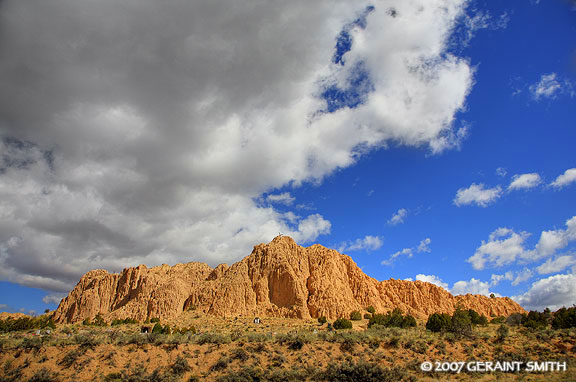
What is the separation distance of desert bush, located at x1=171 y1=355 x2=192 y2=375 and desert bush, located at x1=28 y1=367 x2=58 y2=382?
28.2 feet

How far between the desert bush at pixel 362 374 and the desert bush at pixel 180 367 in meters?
10.6

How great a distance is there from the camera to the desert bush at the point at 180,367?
2609 cm

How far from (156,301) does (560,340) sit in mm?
88741

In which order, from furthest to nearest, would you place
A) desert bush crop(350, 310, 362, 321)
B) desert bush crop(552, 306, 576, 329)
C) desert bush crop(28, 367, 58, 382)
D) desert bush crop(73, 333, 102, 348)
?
1. desert bush crop(350, 310, 362, 321)
2. desert bush crop(552, 306, 576, 329)
3. desert bush crop(73, 333, 102, 348)
4. desert bush crop(28, 367, 58, 382)

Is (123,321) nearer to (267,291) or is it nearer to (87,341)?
(267,291)

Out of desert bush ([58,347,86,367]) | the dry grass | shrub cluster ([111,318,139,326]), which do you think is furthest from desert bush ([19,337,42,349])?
shrub cluster ([111,318,139,326])

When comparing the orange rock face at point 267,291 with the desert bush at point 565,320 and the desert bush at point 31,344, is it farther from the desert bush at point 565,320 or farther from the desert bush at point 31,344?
the desert bush at point 31,344

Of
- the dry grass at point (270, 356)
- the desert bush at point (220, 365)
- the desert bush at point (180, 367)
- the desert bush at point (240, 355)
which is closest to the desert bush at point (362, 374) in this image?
the dry grass at point (270, 356)

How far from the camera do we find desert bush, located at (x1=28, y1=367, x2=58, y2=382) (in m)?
24.7

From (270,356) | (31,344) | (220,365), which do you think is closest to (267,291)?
(270,356)

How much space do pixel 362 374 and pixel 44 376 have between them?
942 inches

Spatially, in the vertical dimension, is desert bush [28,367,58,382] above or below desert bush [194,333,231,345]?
below

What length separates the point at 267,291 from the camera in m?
100

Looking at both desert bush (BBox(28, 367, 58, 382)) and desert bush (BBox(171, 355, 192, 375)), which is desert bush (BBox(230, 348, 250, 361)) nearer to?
desert bush (BBox(171, 355, 192, 375))
